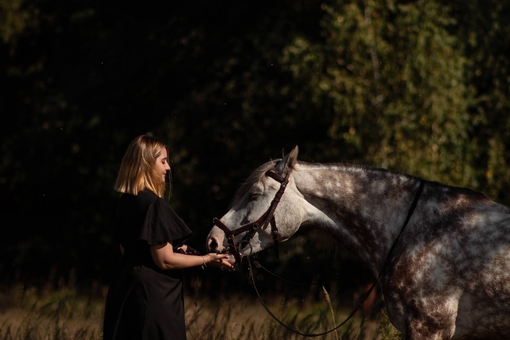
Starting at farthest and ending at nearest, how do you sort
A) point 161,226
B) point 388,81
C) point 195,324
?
point 388,81 < point 195,324 < point 161,226

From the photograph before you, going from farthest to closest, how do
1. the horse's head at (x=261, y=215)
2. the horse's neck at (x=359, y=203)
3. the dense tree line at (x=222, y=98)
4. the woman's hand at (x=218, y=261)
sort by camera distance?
the dense tree line at (x=222, y=98)
the horse's head at (x=261, y=215)
the horse's neck at (x=359, y=203)
the woman's hand at (x=218, y=261)

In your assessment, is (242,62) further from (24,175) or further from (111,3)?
(24,175)

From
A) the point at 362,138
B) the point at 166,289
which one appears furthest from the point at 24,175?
the point at 166,289

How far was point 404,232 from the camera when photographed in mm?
5199

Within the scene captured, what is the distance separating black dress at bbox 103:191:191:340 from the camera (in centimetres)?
440

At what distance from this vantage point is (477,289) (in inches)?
193

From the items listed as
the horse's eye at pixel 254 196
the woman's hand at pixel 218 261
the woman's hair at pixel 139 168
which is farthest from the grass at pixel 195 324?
the woman's hair at pixel 139 168

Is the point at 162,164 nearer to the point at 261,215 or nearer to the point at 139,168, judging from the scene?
the point at 139,168

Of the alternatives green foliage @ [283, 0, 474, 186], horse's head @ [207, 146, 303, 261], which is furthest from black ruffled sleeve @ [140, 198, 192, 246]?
green foliage @ [283, 0, 474, 186]

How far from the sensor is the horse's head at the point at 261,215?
213 inches

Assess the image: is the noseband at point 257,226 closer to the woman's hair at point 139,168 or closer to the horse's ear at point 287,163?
the horse's ear at point 287,163

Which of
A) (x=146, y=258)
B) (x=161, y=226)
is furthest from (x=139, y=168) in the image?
(x=146, y=258)

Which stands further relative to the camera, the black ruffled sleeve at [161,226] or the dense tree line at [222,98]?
the dense tree line at [222,98]

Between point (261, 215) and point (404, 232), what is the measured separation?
41.4 inches
